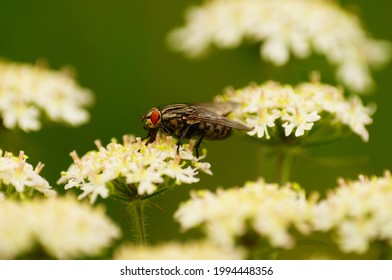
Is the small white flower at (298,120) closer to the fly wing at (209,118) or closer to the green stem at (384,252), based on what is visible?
the fly wing at (209,118)

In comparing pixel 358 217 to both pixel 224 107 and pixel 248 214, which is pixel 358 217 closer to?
pixel 248 214

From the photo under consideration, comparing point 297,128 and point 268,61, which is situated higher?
point 268,61

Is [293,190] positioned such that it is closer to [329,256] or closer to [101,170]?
[329,256]

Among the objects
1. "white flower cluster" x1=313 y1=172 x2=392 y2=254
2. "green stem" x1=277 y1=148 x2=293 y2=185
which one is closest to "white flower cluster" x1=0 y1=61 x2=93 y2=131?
"green stem" x1=277 y1=148 x2=293 y2=185

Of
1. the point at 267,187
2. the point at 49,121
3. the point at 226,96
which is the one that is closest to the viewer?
the point at 267,187

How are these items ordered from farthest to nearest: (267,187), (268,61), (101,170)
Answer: (268,61), (101,170), (267,187)

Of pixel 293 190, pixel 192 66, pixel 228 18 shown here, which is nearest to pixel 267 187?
pixel 293 190

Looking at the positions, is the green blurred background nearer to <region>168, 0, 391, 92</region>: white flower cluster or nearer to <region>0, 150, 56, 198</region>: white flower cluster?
<region>168, 0, 391, 92</region>: white flower cluster
